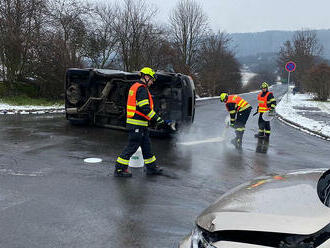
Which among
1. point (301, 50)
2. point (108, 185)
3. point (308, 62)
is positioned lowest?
point (108, 185)

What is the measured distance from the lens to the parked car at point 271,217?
1.97m

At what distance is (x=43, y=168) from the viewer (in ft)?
19.8

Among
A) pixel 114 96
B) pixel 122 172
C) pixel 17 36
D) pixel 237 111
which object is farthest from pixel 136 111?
pixel 17 36

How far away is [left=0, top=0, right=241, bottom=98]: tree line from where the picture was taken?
18.7m

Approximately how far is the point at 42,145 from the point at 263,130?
6.47 m

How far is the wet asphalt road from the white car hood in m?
1.11

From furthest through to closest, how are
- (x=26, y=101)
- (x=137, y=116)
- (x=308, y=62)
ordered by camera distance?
(x=308, y=62) < (x=26, y=101) < (x=137, y=116)

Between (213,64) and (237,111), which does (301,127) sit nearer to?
(237,111)

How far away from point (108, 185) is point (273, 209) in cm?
339

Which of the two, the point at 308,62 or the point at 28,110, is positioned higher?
the point at 308,62

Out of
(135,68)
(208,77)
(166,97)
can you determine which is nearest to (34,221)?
(166,97)

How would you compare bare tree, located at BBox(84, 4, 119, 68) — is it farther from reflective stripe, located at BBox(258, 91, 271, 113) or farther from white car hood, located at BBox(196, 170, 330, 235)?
white car hood, located at BBox(196, 170, 330, 235)

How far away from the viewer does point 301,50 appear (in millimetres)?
61438

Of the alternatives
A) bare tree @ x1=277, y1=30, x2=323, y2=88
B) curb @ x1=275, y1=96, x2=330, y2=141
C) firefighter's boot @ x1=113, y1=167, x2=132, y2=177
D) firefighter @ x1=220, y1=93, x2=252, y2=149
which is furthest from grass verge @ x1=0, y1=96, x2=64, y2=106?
bare tree @ x1=277, y1=30, x2=323, y2=88
